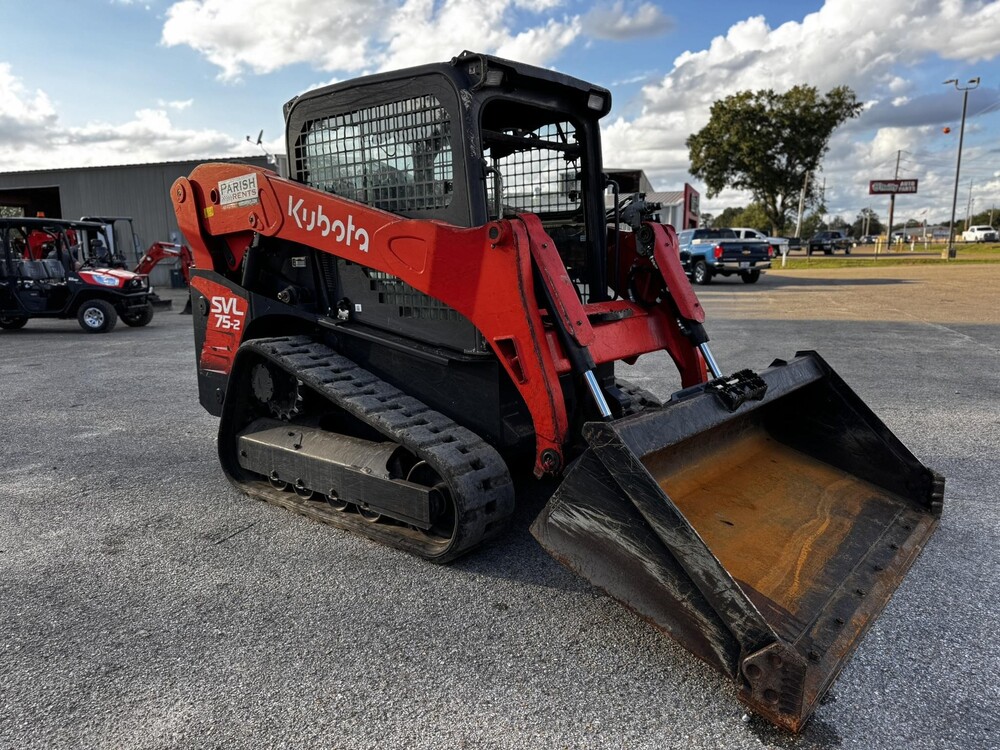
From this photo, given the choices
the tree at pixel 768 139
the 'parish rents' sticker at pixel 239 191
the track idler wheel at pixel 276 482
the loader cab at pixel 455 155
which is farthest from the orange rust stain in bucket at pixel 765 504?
the tree at pixel 768 139

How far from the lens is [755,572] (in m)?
2.97

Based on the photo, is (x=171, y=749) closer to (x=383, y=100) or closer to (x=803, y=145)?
(x=383, y=100)

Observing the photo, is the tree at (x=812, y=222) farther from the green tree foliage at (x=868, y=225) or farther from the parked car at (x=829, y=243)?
the green tree foliage at (x=868, y=225)

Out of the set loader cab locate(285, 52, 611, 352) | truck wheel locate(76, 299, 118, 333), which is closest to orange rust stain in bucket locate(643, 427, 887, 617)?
loader cab locate(285, 52, 611, 352)

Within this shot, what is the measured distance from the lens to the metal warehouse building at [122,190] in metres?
25.5

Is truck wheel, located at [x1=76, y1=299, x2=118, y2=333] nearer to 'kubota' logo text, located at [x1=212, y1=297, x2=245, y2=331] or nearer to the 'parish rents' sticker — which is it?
'kubota' logo text, located at [x1=212, y1=297, x2=245, y2=331]

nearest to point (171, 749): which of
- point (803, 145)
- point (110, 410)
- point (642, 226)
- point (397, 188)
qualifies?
point (397, 188)

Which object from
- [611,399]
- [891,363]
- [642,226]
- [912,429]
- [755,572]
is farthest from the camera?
[891,363]

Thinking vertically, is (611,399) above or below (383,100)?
below

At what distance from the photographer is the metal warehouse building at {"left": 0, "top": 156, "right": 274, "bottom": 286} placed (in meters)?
25.5

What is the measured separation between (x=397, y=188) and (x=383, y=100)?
49cm

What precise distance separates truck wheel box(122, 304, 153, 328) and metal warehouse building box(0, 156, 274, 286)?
12.1 m

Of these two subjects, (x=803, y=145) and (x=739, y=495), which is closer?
(x=739, y=495)

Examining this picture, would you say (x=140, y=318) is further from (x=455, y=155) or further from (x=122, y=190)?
(x=122, y=190)
